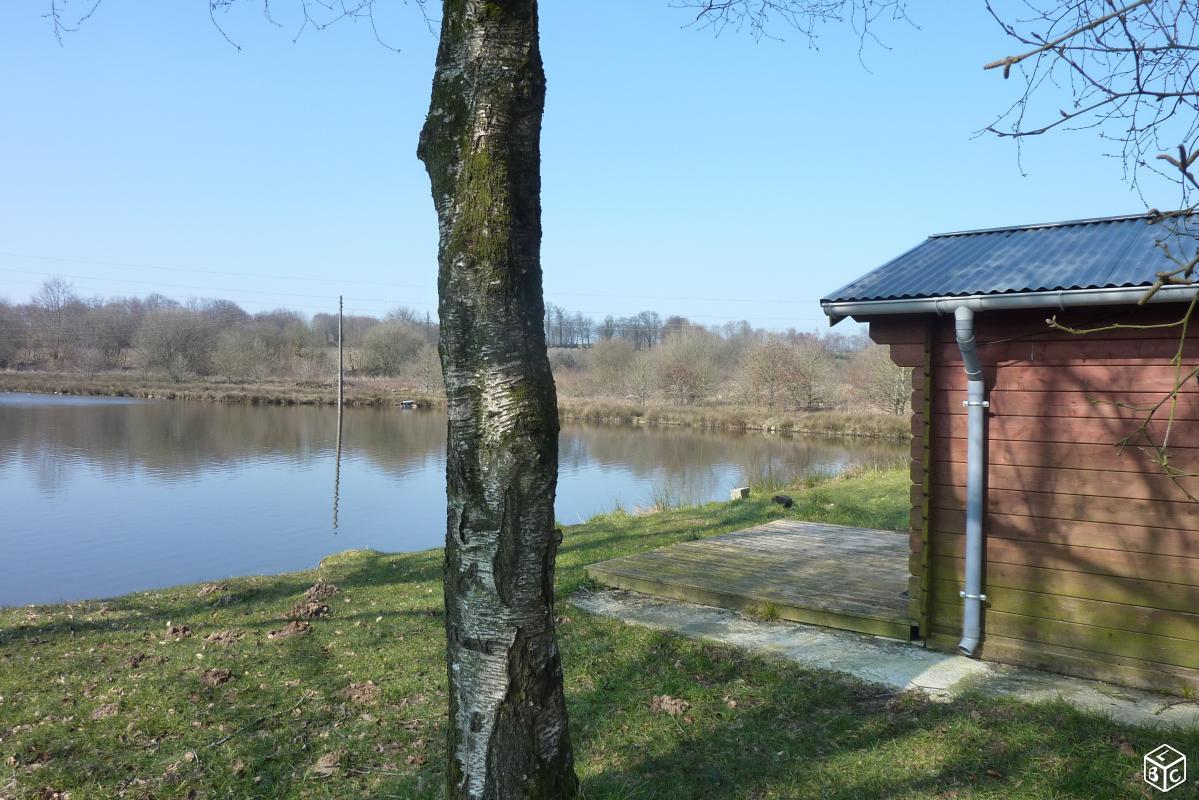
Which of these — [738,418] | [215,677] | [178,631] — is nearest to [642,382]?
[738,418]

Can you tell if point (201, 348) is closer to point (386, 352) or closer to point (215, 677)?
point (386, 352)

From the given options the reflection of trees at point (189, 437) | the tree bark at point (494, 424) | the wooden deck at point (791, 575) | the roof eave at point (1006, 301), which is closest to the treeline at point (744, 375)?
the reflection of trees at point (189, 437)

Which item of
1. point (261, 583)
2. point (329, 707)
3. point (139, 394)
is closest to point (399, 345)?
point (139, 394)

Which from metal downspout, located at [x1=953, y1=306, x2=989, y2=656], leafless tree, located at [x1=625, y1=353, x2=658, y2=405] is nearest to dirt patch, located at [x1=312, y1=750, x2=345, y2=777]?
metal downspout, located at [x1=953, y1=306, x2=989, y2=656]

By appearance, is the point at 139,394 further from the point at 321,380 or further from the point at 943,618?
the point at 943,618

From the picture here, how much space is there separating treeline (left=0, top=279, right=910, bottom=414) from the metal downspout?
28.7 metres

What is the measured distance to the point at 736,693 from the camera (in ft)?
15.8

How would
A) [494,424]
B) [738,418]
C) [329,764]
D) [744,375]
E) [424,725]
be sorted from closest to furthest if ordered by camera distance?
[494,424] < [329,764] < [424,725] < [738,418] < [744,375]

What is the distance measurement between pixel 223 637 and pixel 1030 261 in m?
6.19

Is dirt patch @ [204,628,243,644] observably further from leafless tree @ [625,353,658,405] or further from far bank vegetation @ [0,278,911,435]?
leafless tree @ [625,353,658,405]

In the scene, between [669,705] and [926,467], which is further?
[926,467]

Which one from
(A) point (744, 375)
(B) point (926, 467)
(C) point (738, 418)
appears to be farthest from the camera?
(A) point (744, 375)

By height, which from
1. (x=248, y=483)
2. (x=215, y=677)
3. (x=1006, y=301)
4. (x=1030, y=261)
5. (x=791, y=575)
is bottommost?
(x=248, y=483)

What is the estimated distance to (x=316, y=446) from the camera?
2914 cm
